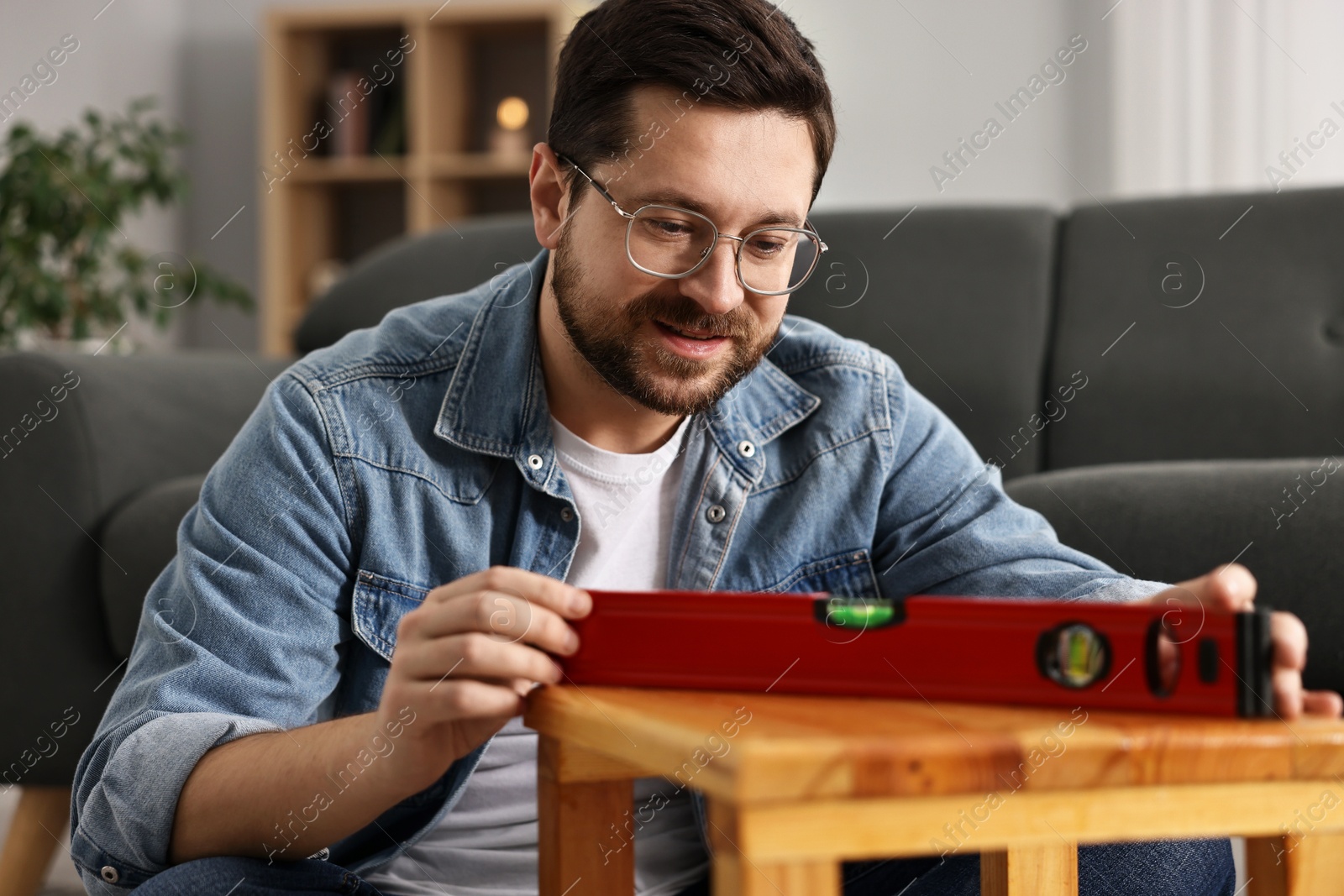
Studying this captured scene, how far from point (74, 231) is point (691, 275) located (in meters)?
2.30

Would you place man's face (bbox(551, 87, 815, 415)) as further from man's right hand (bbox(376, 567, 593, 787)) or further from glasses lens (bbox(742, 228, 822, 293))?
man's right hand (bbox(376, 567, 593, 787))

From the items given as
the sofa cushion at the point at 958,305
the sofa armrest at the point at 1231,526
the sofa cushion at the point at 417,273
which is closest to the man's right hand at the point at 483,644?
the sofa armrest at the point at 1231,526

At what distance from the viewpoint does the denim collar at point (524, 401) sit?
95 centimetres

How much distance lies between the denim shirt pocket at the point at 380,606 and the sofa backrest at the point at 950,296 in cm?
88

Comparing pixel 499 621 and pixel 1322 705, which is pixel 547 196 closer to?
pixel 499 621

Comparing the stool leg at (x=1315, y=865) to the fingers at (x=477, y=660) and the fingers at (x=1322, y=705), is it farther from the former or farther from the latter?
the fingers at (x=477, y=660)

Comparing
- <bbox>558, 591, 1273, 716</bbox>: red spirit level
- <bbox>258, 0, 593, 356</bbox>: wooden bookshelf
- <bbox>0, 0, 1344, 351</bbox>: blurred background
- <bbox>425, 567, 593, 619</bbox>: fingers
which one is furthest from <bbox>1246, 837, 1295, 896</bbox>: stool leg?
<bbox>258, 0, 593, 356</bbox>: wooden bookshelf

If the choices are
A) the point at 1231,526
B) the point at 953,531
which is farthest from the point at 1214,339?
the point at 953,531

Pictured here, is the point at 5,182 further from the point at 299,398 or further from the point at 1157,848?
the point at 1157,848

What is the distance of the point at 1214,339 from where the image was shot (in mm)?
1599

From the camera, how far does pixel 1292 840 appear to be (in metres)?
0.59

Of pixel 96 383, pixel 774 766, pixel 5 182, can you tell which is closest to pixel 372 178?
pixel 5 182

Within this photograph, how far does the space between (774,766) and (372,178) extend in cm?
335

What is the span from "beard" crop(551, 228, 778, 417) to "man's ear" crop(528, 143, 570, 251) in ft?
0.26
